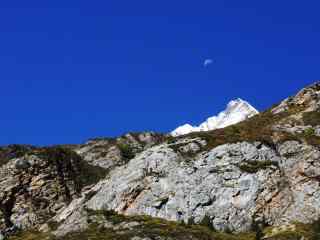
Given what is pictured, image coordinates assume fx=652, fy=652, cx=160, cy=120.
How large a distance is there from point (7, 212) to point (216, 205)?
54841 millimetres

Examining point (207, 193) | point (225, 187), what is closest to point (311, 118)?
point (225, 187)

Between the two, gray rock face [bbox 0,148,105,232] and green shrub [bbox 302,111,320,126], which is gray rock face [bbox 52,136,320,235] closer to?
green shrub [bbox 302,111,320,126]

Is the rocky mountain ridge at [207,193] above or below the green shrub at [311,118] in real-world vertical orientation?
below

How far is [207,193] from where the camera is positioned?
119750 mm

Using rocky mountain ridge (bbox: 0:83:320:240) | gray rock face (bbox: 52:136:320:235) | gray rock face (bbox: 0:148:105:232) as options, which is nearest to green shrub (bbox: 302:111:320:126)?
rocky mountain ridge (bbox: 0:83:320:240)

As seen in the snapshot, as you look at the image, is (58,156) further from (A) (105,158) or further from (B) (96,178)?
(A) (105,158)

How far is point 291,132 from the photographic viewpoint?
136125 mm

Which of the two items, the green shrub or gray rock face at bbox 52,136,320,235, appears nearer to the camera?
gray rock face at bbox 52,136,320,235

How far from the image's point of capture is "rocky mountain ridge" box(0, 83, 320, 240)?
367ft

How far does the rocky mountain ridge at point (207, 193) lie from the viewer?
112 m

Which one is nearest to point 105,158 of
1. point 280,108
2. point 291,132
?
point 280,108

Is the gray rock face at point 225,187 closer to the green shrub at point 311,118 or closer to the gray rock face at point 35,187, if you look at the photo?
the green shrub at point 311,118

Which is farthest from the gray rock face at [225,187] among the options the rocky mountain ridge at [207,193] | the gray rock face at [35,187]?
the gray rock face at [35,187]

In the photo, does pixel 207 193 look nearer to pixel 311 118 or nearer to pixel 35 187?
pixel 311 118
